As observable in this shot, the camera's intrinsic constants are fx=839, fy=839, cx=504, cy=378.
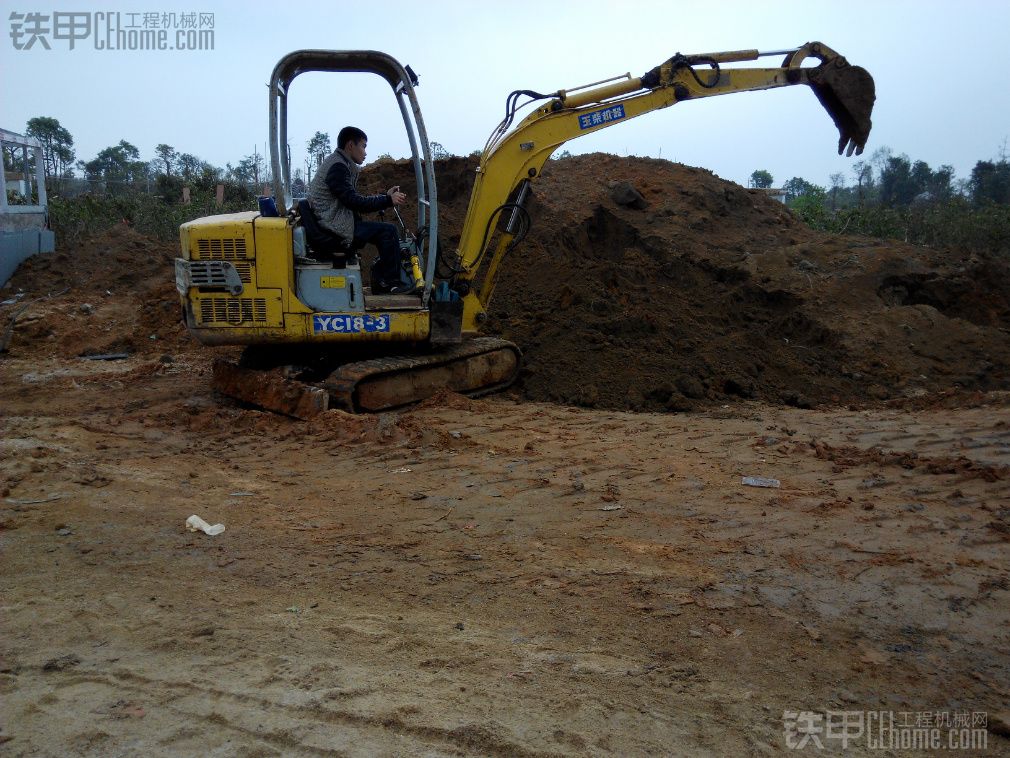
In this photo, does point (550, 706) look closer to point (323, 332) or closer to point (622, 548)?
point (622, 548)

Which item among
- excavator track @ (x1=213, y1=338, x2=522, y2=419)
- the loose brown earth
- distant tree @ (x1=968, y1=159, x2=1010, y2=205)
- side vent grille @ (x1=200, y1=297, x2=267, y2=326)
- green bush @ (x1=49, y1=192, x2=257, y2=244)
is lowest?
the loose brown earth

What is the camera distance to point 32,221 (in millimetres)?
13773

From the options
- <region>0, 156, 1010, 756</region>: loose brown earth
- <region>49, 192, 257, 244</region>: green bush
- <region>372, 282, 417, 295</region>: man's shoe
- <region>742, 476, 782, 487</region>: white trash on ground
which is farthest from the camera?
<region>49, 192, 257, 244</region>: green bush

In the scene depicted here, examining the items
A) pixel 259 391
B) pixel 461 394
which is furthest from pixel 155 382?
pixel 461 394

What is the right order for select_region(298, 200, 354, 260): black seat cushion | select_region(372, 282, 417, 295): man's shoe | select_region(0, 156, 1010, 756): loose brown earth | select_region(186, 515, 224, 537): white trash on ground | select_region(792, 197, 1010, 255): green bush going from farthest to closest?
select_region(792, 197, 1010, 255): green bush, select_region(372, 282, 417, 295): man's shoe, select_region(298, 200, 354, 260): black seat cushion, select_region(186, 515, 224, 537): white trash on ground, select_region(0, 156, 1010, 756): loose brown earth

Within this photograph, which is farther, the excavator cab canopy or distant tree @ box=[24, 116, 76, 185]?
distant tree @ box=[24, 116, 76, 185]

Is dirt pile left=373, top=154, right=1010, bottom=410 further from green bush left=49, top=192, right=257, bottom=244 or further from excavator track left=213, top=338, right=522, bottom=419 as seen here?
green bush left=49, top=192, right=257, bottom=244

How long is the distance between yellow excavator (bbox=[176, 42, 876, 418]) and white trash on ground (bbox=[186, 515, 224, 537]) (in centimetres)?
228

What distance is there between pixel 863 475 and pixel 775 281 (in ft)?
18.8

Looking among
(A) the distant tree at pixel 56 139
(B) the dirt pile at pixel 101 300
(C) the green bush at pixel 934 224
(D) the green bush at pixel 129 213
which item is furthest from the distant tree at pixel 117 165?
(C) the green bush at pixel 934 224

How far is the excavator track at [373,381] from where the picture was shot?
22.5 ft

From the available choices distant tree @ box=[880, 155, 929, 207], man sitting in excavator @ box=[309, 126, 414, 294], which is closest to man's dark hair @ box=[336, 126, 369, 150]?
man sitting in excavator @ box=[309, 126, 414, 294]

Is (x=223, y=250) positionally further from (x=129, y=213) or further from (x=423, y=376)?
(x=129, y=213)

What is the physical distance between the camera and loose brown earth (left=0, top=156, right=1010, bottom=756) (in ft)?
9.31
